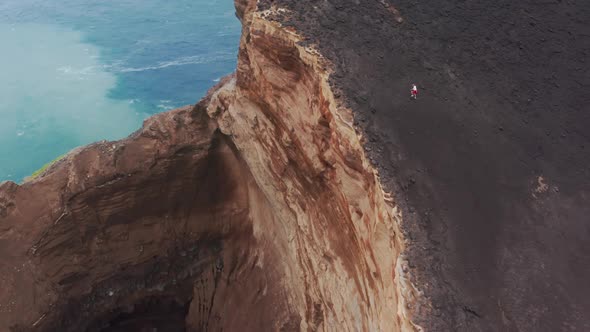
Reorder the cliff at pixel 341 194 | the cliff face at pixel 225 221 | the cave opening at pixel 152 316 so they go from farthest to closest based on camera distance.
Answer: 1. the cave opening at pixel 152 316
2. the cliff face at pixel 225 221
3. the cliff at pixel 341 194

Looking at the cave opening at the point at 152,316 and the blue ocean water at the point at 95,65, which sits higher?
the cave opening at the point at 152,316

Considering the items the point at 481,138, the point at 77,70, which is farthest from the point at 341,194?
the point at 77,70

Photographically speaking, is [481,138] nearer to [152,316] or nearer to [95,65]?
[152,316]

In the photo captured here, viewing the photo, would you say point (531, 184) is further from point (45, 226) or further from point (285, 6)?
point (45, 226)

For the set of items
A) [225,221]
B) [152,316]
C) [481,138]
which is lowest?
[152,316]

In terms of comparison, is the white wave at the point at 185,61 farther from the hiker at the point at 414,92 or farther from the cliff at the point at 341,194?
the hiker at the point at 414,92

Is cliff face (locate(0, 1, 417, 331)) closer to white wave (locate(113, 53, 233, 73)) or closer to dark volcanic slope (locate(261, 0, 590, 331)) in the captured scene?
dark volcanic slope (locate(261, 0, 590, 331))

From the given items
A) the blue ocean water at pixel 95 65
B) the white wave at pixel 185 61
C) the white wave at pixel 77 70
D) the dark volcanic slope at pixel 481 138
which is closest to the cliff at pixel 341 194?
the dark volcanic slope at pixel 481 138
